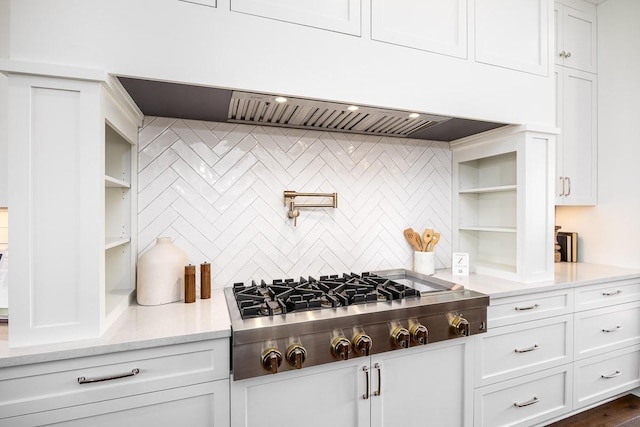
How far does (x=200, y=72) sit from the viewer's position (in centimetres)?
129

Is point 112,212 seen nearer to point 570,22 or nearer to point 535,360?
point 535,360

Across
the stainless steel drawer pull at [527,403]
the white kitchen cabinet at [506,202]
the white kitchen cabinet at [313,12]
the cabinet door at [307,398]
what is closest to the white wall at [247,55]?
the white kitchen cabinet at [313,12]

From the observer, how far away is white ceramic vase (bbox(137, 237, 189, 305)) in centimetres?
152

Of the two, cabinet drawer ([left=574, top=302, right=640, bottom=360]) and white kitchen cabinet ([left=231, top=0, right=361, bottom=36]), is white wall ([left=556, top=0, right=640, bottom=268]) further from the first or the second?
white kitchen cabinet ([left=231, top=0, right=361, bottom=36])

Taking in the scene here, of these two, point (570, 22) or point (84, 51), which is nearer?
point (84, 51)

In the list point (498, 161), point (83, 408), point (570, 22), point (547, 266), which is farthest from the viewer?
point (570, 22)

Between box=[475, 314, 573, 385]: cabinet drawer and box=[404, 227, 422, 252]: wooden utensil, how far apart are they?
26.3 inches

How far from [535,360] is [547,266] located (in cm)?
55

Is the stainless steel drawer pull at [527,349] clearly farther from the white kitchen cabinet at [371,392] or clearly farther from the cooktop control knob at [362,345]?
the cooktop control knob at [362,345]

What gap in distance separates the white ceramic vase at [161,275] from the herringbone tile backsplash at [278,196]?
18 cm

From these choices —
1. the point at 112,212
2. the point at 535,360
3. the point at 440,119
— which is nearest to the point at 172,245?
the point at 112,212

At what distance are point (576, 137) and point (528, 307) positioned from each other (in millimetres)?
1516

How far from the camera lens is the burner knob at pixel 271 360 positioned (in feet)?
3.90

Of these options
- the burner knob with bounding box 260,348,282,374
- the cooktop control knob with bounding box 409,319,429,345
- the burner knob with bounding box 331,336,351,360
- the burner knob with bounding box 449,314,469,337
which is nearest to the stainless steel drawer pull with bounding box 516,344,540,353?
the burner knob with bounding box 449,314,469,337
